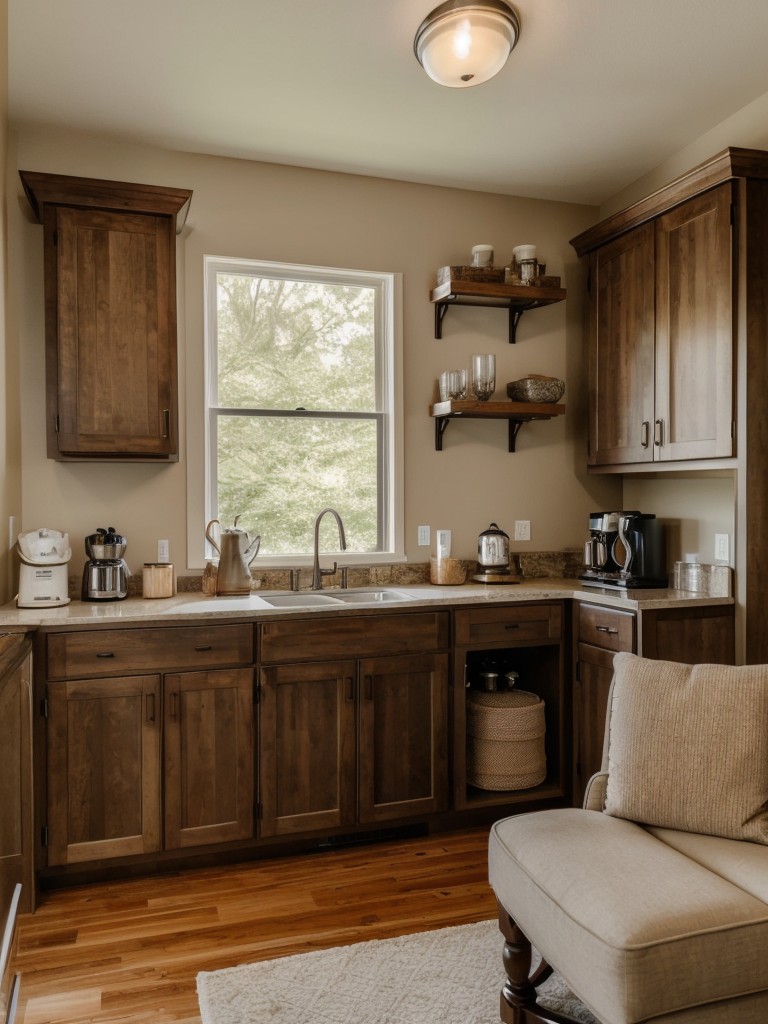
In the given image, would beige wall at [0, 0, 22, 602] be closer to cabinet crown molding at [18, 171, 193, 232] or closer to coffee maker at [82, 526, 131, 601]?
cabinet crown molding at [18, 171, 193, 232]

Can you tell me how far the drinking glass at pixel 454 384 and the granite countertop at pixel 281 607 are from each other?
2.91 feet

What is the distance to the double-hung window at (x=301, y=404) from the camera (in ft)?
11.6

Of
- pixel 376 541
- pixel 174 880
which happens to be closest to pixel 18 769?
pixel 174 880

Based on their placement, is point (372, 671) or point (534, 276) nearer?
point (372, 671)

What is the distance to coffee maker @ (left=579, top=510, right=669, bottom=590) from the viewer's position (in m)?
3.34

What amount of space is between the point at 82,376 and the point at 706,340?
2.39 m

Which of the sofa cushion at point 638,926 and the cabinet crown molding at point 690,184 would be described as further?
the cabinet crown molding at point 690,184

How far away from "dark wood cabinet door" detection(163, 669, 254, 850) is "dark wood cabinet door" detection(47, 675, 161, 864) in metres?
0.05

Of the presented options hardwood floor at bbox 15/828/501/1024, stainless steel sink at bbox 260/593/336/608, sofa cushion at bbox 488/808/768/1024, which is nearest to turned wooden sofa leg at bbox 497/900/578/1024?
sofa cushion at bbox 488/808/768/1024

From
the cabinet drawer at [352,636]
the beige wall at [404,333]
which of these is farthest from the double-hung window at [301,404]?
the cabinet drawer at [352,636]

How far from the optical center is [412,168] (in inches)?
143

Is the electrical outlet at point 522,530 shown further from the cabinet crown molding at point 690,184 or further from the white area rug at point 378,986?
the white area rug at point 378,986

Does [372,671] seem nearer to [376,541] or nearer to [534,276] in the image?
[376,541]

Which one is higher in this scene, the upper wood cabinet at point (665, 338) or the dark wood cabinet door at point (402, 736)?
the upper wood cabinet at point (665, 338)
